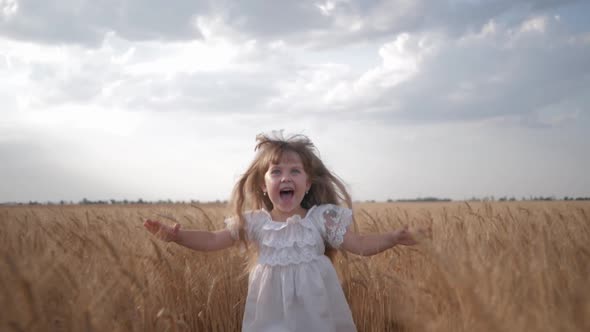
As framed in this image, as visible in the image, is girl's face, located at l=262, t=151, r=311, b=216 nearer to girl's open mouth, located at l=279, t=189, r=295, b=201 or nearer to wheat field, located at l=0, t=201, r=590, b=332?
girl's open mouth, located at l=279, t=189, r=295, b=201

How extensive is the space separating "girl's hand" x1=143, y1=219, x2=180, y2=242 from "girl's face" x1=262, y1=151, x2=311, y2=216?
52 cm

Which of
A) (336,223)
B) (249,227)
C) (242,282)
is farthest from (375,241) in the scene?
(242,282)

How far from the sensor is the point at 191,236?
8.18 feet

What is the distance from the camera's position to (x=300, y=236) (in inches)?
99.1

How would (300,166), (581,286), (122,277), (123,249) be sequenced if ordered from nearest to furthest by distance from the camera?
(581,286), (122,277), (123,249), (300,166)

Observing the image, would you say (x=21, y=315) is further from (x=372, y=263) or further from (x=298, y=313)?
(x=372, y=263)

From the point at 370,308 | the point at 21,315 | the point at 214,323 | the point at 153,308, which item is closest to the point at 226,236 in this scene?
the point at 214,323

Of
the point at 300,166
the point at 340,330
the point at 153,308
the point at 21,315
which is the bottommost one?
the point at 340,330

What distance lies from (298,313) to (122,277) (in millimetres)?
973

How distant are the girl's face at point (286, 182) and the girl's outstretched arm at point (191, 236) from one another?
1.14 ft

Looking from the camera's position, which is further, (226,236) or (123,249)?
(226,236)

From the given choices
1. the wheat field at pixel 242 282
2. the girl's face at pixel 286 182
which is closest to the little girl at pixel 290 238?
the girl's face at pixel 286 182

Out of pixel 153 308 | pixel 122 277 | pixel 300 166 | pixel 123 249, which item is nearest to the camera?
pixel 122 277

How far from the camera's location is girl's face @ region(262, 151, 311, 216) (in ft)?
8.26
